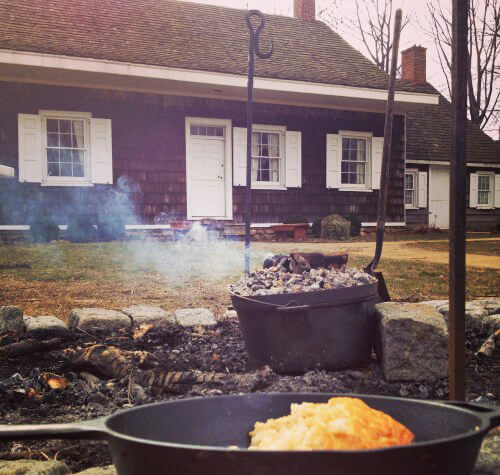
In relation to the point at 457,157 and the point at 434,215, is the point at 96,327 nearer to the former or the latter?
the point at 457,157

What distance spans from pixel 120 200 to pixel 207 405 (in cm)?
999

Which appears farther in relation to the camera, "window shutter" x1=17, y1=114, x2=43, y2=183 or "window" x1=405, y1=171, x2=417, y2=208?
"window" x1=405, y1=171, x2=417, y2=208

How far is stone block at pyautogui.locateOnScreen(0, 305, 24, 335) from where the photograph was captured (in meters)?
3.28

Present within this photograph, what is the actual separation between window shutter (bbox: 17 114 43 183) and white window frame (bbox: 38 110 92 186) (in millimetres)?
135

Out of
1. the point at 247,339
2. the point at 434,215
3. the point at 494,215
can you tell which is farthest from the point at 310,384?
the point at 494,215

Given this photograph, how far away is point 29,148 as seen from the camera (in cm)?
1000

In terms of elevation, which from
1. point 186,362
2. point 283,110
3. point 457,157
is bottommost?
point 186,362

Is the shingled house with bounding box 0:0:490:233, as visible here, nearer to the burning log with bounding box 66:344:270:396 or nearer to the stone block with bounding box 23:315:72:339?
the stone block with bounding box 23:315:72:339

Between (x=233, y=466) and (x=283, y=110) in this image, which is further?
(x=283, y=110)

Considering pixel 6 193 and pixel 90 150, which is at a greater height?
pixel 90 150

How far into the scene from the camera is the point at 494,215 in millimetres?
18438

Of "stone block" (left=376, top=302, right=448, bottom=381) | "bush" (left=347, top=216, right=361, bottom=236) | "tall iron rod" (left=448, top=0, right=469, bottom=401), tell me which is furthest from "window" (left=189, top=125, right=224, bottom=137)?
"tall iron rod" (left=448, top=0, right=469, bottom=401)

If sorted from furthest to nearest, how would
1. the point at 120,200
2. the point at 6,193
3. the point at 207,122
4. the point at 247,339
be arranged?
1. the point at 207,122
2. the point at 120,200
3. the point at 6,193
4. the point at 247,339

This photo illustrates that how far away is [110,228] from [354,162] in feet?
19.8
